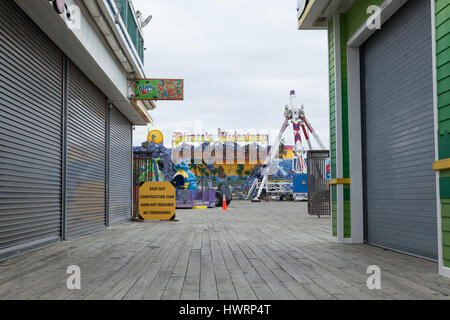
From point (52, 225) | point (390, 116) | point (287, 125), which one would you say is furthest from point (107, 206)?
point (287, 125)

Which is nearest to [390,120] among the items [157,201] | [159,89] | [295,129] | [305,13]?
[305,13]

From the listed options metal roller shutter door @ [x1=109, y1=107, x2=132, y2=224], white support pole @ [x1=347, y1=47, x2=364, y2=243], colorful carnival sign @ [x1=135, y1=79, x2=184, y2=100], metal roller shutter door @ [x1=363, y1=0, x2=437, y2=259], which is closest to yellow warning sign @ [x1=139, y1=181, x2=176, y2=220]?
metal roller shutter door @ [x1=109, y1=107, x2=132, y2=224]

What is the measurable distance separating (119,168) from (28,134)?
696 cm

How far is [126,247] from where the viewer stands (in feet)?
22.8

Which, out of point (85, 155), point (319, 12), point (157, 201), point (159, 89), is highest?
point (319, 12)

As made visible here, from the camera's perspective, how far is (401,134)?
6.13 m

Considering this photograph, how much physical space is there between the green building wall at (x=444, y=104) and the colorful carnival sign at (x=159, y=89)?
7.30 metres

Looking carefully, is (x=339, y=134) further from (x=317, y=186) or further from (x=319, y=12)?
(x=317, y=186)

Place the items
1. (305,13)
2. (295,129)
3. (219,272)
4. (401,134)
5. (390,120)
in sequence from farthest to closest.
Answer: (295,129)
(305,13)
(390,120)
(401,134)
(219,272)

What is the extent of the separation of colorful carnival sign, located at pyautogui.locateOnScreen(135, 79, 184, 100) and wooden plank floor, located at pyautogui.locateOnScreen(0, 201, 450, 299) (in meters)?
4.79

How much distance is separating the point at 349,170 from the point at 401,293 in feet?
13.0

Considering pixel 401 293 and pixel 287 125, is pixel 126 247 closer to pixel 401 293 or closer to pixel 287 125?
pixel 401 293

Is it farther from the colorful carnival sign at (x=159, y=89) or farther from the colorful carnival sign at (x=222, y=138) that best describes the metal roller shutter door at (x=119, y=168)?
the colorful carnival sign at (x=222, y=138)

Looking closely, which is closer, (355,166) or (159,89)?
(355,166)
